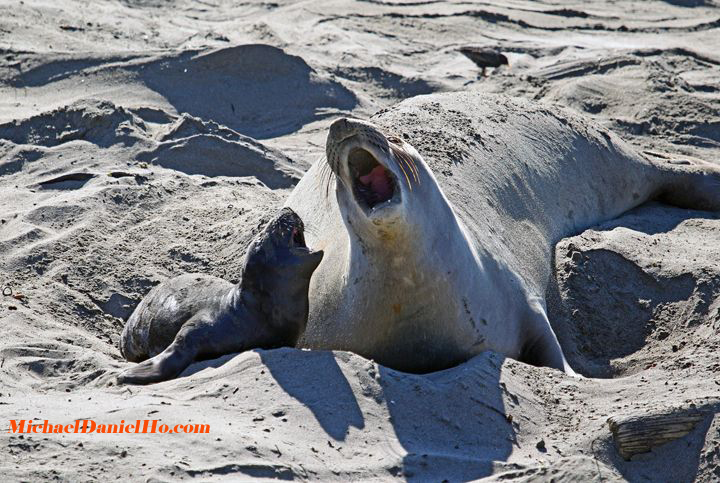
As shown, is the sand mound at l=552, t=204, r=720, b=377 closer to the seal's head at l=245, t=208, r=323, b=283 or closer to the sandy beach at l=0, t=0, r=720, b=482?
the sandy beach at l=0, t=0, r=720, b=482

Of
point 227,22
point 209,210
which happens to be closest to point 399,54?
point 227,22

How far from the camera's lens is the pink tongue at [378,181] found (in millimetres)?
4984

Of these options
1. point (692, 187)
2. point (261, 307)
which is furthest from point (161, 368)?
point (692, 187)

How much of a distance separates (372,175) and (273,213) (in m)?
1.96

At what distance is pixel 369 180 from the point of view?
5008 millimetres

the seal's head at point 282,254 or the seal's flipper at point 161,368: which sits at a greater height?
the seal's head at point 282,254

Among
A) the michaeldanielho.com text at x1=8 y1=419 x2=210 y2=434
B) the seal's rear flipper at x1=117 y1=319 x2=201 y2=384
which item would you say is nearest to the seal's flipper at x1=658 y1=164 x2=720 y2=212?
the seal's rear flipper at x1=117 y1=319 x2=201 y2=384

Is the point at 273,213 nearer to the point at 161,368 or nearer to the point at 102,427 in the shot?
the point at 161,368

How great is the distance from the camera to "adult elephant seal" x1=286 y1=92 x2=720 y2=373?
4.97 m

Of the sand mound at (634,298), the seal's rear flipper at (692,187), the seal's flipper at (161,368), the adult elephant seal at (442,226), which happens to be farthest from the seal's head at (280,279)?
the seal's rear flipper at (692,187)

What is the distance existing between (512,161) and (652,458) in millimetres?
3149

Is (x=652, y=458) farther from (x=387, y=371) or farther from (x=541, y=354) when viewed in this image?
(x=541, y=354)

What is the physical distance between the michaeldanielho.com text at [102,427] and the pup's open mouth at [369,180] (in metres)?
1.39

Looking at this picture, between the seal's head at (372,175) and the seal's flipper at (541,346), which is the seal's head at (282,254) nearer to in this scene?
the seal's head at (372,175)
